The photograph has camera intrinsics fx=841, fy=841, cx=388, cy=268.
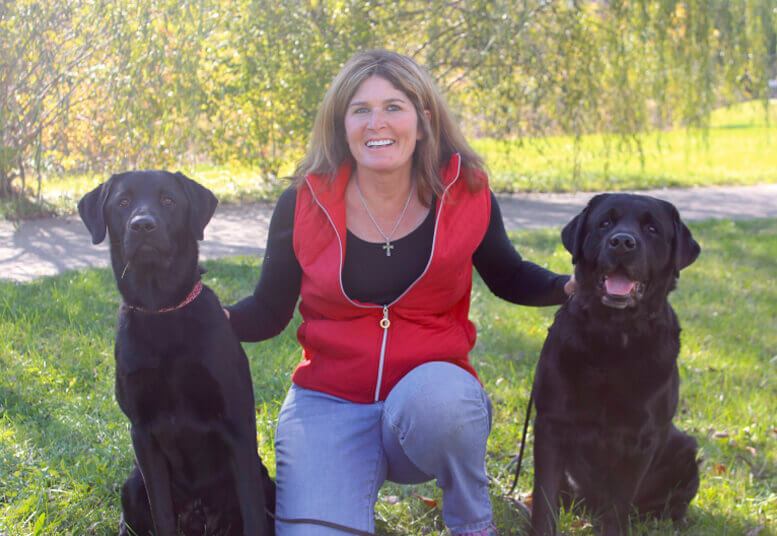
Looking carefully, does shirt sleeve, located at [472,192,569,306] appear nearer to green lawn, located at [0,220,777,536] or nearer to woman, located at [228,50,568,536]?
woman, located at [228,50,568,536]

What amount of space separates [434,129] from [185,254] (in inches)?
36.9

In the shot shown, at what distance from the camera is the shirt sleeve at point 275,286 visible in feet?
9.03

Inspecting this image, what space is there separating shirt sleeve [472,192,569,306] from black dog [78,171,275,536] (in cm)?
92

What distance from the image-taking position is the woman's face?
8.68 feet

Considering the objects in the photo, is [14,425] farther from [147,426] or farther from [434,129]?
[434,129]

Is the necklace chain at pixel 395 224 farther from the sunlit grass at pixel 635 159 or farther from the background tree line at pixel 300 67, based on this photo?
the background tree line at pixel 300 67

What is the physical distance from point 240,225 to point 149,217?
204 inches

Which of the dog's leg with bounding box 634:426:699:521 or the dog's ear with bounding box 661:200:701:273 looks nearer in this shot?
the dog's ear with bounding box 661:200:701:273

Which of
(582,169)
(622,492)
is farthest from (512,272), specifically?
(582,169)

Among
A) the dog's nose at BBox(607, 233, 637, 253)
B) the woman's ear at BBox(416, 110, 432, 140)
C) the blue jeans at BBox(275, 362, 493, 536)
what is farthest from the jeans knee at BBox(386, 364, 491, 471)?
the woman's ear at BBox(416, 110, 432, 140)

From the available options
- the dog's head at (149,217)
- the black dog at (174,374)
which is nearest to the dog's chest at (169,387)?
the black dog at (174,374)

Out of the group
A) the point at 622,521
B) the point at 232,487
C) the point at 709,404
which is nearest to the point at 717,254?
the point at 709,404

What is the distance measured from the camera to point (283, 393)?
3.67 metres

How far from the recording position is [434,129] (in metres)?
2.83
